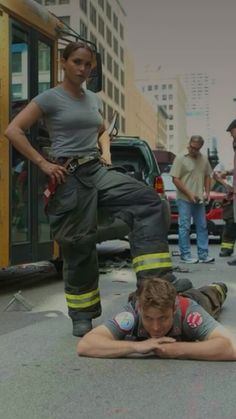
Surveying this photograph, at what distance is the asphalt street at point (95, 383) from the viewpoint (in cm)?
312

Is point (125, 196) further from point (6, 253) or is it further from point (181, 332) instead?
point (6, 253)

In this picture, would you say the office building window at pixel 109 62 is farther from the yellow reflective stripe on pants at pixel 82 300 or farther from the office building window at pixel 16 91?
the yellow reflective stripe on pants at pixel 82 300

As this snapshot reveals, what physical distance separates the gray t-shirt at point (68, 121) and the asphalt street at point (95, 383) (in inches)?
49.3

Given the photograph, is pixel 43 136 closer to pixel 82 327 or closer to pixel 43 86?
pixel 43 86

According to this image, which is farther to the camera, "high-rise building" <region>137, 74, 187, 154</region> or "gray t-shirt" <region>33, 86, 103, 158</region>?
"high-rise building" <region>137, 74, 187, 154</region>

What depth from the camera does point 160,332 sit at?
377 centimetres

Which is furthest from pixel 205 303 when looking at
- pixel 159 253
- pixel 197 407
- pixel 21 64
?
pixel 21 64

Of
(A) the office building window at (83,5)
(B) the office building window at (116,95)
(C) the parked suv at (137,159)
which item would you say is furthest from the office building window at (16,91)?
(B) the office building window at (116,95)

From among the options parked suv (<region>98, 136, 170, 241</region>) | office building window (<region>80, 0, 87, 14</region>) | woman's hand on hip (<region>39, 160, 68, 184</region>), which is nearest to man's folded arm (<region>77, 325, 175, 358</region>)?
woman's hand on hip (<region>39, 160, 68, 184</region>)

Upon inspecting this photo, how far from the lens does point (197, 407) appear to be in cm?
315

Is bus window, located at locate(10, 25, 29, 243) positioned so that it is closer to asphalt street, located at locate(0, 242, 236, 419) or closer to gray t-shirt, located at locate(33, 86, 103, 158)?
asphalt street, located at locate(0, 242, 236, 419)

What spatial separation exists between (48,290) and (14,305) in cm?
118

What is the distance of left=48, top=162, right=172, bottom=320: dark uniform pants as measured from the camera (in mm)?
4305

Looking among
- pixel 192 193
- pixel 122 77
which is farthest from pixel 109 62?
pixel 192 193
